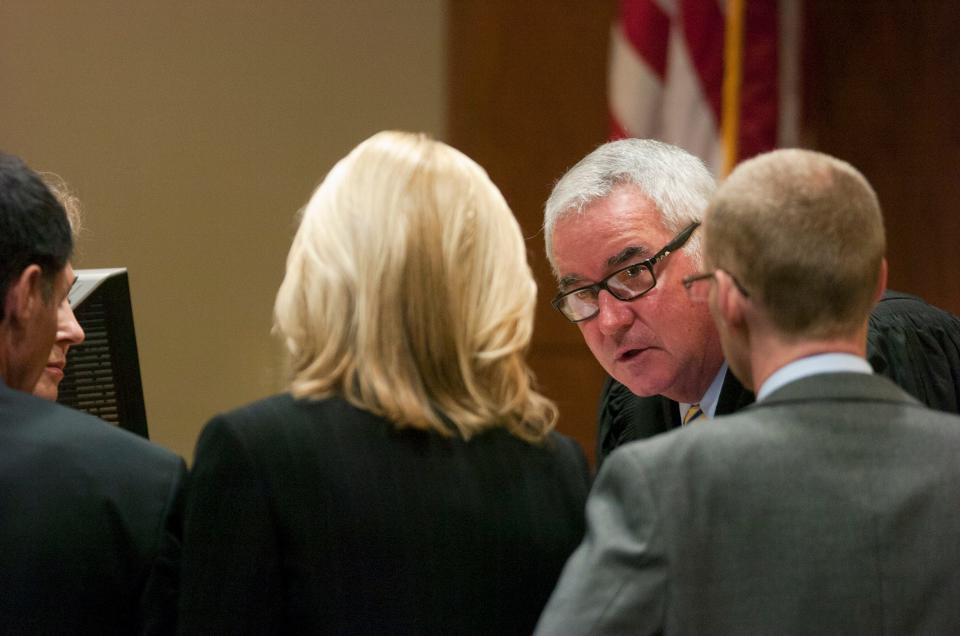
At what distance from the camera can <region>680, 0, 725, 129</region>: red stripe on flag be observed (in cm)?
398

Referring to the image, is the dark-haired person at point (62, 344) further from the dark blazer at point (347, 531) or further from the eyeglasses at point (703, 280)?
the eyeglasses at point (703, 280)

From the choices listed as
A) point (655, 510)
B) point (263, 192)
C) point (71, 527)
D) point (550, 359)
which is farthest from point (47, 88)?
point (655, 510)

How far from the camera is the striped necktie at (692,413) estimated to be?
2590 mm

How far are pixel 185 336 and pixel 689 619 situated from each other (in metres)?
3.09

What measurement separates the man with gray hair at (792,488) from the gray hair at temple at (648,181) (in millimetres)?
982

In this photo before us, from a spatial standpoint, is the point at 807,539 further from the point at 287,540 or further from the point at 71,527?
the point at 71,527

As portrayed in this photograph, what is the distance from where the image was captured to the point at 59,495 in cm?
158

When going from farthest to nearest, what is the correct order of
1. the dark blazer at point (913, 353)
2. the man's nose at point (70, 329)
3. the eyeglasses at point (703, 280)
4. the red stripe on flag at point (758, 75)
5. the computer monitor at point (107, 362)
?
the red stripe on flag at point (758, 75), the dark blazer at point (913, 353), the computer monitor at point (107, 362), the man's nose at point (70, 329), the eyeglasses at point (703, 280)

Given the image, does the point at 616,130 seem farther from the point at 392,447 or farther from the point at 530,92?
the point at 392,447

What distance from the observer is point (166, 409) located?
4.14m

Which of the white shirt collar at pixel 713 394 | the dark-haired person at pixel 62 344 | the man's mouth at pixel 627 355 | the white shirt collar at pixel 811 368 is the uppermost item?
the white shirt collar at pixel 811 368

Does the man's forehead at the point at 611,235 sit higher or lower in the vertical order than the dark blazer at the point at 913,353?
higher

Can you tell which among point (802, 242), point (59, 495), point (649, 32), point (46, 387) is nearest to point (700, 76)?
point (649, 32)

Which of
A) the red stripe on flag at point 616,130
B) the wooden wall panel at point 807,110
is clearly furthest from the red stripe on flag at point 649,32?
the wooden wall panel at point 807,110
